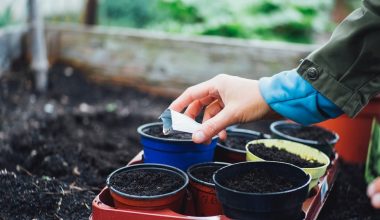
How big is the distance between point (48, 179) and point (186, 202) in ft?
2.37

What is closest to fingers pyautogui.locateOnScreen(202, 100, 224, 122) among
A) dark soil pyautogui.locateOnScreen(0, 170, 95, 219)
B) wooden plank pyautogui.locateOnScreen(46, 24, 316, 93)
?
dark soil pyautogui.locateOnScreen(0, 170, 95, 219)

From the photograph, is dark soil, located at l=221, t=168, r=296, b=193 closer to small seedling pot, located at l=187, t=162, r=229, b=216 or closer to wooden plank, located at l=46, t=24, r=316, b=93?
small seedling pot, located at l=187, t=162, r=229, b=216

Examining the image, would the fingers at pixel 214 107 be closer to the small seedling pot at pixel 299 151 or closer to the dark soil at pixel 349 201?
the small seedling pot at pixel 299 151

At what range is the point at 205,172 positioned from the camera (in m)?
2.04

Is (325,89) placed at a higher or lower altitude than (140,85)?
higher

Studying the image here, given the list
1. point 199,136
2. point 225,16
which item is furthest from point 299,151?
point 225,16

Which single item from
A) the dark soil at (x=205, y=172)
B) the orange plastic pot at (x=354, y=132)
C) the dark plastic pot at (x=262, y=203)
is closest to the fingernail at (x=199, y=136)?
the dark plastic pot at (x=262, y=203)

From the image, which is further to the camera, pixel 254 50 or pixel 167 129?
pixel 254 50

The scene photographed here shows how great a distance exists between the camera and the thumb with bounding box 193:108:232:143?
5.66ft

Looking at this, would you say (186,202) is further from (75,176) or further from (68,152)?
(68,152)

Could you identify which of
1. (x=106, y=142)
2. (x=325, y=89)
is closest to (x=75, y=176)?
(x=106, y=142)

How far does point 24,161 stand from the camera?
2680mm

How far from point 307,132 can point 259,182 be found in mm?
997

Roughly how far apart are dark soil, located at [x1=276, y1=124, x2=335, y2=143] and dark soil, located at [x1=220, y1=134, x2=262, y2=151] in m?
0.25
